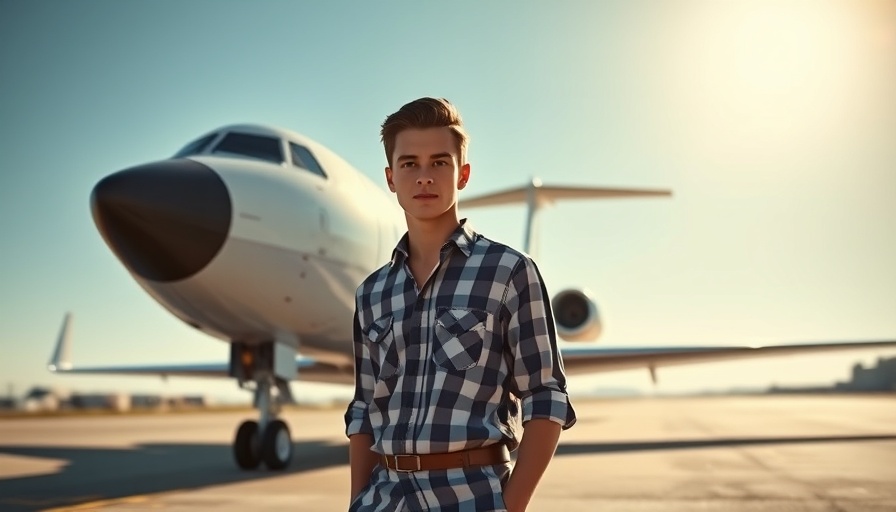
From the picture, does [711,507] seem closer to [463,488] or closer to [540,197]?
[463,488]

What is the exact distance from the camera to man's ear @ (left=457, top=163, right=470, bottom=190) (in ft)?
6.64

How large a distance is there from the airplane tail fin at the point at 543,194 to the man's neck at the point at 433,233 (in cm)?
1820

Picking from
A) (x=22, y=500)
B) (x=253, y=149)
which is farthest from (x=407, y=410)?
(x=253, y=149)

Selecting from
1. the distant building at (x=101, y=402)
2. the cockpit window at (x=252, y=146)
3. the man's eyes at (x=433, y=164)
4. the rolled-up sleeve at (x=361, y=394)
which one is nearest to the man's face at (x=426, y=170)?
the man's eyes at (x=433, y=164)

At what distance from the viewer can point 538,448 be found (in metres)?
1.77

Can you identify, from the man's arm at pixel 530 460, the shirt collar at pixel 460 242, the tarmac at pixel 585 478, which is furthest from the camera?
the tarmac at pixel 585 478

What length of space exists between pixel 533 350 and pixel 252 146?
7315 mm

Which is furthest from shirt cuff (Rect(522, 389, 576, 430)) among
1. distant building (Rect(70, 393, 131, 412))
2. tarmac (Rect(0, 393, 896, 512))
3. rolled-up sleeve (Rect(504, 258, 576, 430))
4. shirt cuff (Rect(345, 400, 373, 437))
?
distant building (Rect(70, 393, 131, 412))

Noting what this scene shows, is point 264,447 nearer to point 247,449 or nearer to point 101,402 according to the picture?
point 247,449

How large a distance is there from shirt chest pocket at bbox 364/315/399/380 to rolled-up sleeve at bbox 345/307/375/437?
7 centimetres

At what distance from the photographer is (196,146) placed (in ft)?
27.8

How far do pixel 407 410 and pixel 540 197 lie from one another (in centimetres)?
1954

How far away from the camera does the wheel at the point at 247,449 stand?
29.9 feet

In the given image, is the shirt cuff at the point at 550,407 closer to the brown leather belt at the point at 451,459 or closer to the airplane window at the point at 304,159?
the brown leather belt at the point at 451,459
